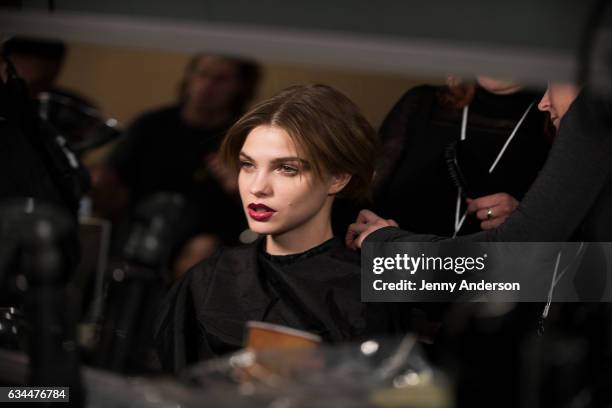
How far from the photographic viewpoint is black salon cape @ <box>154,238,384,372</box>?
1788 mm

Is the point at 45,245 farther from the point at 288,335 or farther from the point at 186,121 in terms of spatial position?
the point at 186,121

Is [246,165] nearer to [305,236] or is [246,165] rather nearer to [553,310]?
[305,236]

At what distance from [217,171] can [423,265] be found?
54cm

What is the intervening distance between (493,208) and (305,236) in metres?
0.35

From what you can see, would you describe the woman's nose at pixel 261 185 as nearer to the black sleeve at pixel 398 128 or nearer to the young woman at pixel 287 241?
the young woman at pixel 287 241

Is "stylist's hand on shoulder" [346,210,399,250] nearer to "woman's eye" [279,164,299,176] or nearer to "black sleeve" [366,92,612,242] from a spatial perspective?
"woman's eye" [279,164,299,176]

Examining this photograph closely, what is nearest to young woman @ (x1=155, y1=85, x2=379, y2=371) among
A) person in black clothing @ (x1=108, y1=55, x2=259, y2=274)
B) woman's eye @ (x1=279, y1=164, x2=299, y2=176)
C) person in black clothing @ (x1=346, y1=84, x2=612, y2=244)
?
woman's eye @ (x1=279, y1=164, x2=299, y2=176)

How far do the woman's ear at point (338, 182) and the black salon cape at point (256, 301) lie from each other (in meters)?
0.10

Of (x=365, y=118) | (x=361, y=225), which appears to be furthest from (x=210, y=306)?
(x=365, y=118)

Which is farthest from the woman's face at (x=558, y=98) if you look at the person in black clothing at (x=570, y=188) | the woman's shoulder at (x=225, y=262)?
the woman's shoulder at (x=225, y=262)

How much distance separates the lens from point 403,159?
1.94m

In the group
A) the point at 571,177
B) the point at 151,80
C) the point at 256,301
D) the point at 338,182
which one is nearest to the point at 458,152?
the point at 338,182

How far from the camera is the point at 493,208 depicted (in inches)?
71.4

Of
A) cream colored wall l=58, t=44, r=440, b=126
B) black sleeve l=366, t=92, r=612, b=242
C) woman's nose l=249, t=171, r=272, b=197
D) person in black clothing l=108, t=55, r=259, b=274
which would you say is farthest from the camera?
person in black clothing l=108, t=55, r=259, b=274
